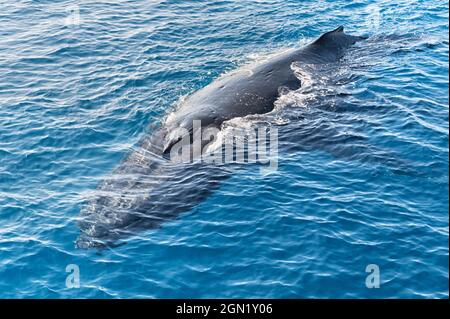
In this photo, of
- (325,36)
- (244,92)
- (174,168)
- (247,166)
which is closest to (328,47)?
(325,36)

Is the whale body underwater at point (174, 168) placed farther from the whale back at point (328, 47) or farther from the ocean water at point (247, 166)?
the ocean water at point (247, 166)

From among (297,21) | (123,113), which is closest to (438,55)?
(297,21)

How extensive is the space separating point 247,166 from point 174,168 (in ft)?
8.54

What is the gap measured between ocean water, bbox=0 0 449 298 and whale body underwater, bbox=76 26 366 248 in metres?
0.46

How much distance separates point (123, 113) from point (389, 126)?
37.3 feet

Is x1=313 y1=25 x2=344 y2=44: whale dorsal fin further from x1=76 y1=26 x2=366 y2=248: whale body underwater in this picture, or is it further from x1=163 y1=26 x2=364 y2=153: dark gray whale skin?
x1=76 y1=26 x2=366 y2=248: whale body underwater

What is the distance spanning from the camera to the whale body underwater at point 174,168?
19.8 m

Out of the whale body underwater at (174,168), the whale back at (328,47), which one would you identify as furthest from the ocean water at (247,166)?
the whale back at (328,47)

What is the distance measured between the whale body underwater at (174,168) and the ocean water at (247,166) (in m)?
0.46

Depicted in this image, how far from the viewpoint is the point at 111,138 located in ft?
83.9

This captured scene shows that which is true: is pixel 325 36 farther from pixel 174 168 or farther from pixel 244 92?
pixel 174 168

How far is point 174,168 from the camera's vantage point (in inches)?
867
